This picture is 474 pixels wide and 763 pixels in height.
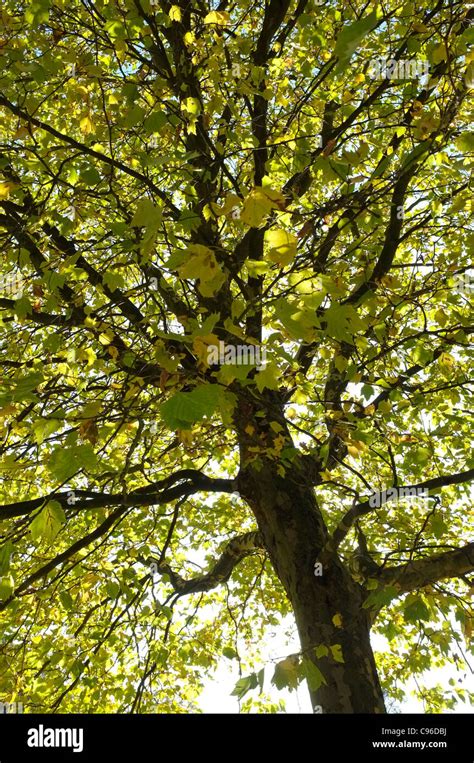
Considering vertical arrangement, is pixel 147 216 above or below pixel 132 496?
below

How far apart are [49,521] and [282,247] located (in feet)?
4.37

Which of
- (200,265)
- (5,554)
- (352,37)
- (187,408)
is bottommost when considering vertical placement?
(5,554)

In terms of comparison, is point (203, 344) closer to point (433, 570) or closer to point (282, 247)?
point (282, 247)

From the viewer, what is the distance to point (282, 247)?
183 cm

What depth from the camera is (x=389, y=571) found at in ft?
12.8

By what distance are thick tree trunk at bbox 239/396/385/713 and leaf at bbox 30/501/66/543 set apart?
1.80 metres

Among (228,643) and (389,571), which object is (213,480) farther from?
(228,643)

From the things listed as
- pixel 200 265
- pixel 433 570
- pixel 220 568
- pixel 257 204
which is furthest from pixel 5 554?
pixel 220 568

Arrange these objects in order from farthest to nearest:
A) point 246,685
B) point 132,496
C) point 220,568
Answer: point 220,568 → point 132,496 → point 246,685

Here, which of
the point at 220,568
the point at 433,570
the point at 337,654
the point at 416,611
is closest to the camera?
the point at 416,611

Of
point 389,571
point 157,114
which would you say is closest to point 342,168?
point 157,114

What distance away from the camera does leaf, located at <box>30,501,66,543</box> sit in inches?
77.6

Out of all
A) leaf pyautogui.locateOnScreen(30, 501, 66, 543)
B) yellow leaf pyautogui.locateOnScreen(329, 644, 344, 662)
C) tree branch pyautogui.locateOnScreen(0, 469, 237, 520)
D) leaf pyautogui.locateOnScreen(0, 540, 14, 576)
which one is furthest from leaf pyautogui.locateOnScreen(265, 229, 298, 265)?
yellow leaf pyautogui.locateOnScreen(329, 644, 344, 662)
